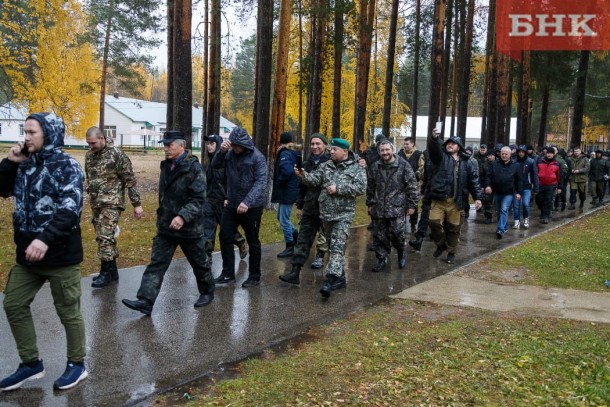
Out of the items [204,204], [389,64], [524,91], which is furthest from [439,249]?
[524,91]

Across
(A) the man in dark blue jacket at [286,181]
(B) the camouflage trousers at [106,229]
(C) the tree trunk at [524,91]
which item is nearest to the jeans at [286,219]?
(A) the man in dark blue jacket at [286,181]

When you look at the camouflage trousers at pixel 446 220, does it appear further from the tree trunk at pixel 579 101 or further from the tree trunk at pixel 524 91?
the tree trunk at pixel 524 91

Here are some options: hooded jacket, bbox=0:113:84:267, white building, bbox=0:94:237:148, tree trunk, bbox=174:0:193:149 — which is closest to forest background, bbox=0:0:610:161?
tree trunk, bbox=174:0:193:149

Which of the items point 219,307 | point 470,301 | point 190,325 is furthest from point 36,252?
point 470,301

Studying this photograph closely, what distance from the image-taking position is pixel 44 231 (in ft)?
13.9

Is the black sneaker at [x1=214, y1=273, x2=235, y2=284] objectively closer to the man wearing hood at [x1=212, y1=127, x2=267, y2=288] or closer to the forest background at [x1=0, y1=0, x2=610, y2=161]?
the man wearing hood at [x1=212, y1=127, x2=267, y2=288]

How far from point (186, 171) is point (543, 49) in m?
25.9

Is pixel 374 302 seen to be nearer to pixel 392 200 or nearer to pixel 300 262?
pixel 300 262

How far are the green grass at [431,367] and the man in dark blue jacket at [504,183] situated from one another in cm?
706

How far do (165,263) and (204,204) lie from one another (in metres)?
0.77

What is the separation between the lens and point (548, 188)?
1625 cm

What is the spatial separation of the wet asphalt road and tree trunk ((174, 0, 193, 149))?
375cm

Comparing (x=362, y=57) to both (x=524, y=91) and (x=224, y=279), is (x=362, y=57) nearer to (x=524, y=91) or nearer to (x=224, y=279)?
(x=524, y=91)

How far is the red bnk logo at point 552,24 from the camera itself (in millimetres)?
25203
